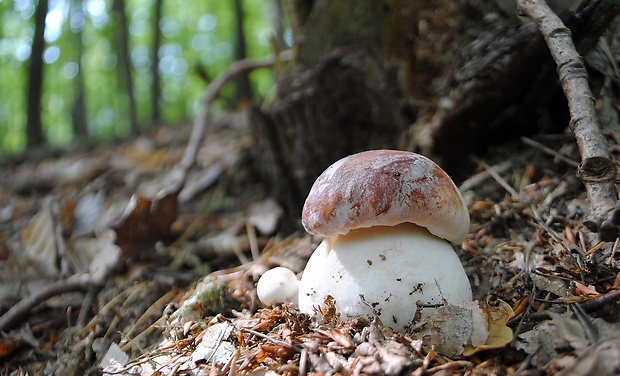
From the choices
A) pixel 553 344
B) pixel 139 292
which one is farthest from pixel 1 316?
pixel 553 344

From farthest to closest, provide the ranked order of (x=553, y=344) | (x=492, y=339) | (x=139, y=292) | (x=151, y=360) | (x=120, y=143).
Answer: (x=120, y=143)
(x=139, y=292)
(x=151, y=360)
(x=492, y=339)
(x=553, y=344)

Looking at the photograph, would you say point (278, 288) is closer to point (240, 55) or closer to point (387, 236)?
point (387, 236)

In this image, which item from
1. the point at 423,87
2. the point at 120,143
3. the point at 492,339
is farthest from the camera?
the point at 120,143

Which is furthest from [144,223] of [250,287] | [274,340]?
[274,340]

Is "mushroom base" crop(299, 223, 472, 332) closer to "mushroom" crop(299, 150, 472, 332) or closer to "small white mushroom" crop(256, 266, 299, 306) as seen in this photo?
"mushroom" crop(299, 150, 472, 332)

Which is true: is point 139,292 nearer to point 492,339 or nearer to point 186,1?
point 492,339

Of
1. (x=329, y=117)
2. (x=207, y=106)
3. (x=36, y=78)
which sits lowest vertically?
(x=329, y=117)
